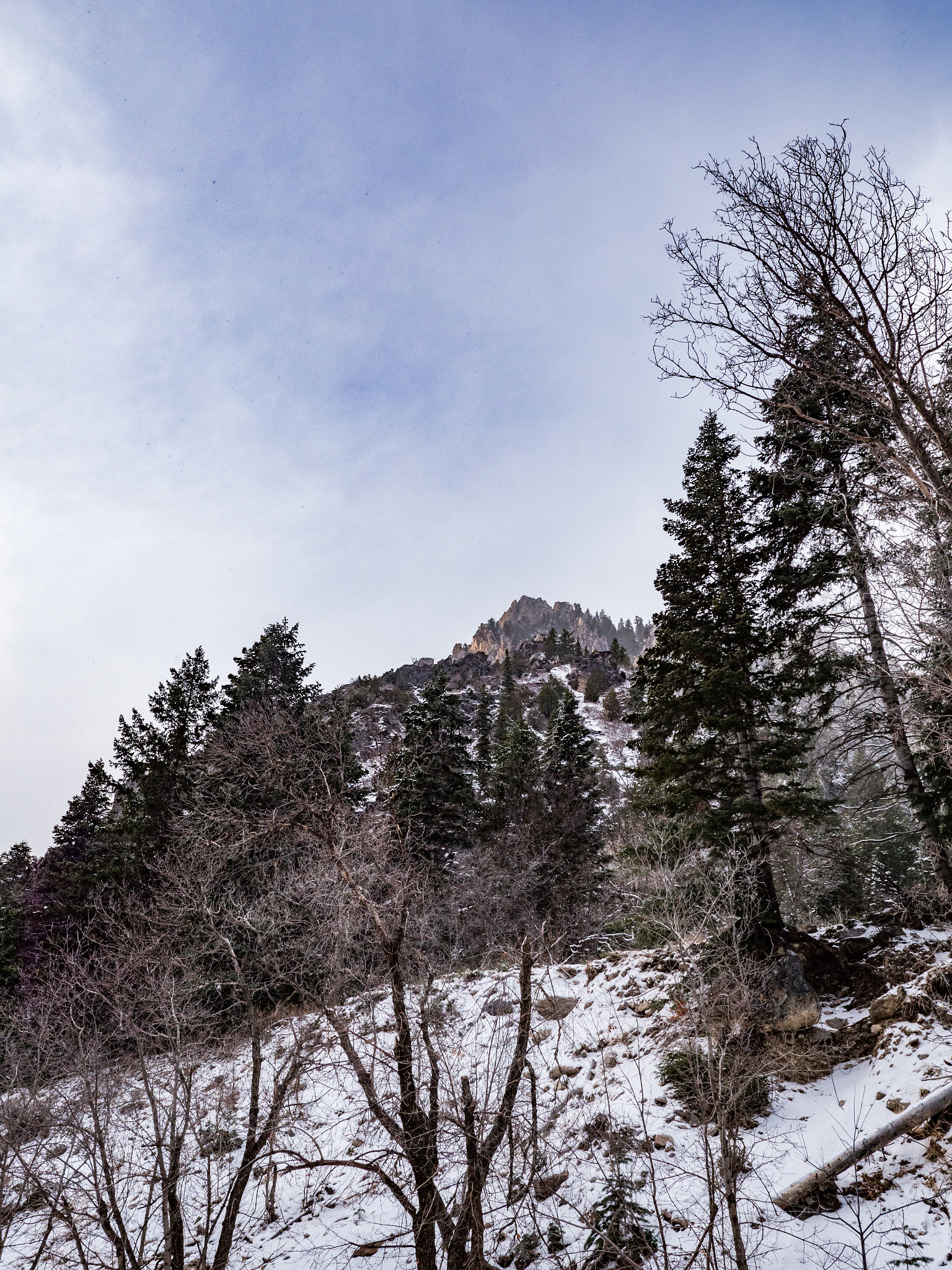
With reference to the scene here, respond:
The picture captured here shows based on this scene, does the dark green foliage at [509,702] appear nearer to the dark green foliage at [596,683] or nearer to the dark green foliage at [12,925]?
the dark green foliage at [596,683]

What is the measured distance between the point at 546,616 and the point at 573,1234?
146950 mm

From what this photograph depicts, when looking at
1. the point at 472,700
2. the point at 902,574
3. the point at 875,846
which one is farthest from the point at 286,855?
the point at 472,700

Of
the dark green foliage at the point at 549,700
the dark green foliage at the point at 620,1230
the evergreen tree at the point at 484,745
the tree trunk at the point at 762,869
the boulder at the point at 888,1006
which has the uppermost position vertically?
the dark green foliage at the point at 549,700

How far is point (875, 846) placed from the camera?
72.4 ft

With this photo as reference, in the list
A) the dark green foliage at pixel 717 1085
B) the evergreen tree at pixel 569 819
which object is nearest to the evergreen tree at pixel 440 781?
the evergreen tree at pixel 569 819

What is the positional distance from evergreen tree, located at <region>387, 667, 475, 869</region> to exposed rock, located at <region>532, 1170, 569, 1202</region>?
37.1ft

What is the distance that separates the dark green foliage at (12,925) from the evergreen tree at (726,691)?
23.0 meters

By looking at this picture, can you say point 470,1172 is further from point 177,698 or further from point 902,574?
point 177,698

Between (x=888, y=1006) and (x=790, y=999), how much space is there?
4.67ft

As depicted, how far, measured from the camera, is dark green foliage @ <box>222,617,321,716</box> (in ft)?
75.1

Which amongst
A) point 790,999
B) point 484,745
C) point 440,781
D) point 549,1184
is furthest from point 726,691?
point 484,745

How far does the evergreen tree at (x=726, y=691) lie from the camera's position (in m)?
11.3

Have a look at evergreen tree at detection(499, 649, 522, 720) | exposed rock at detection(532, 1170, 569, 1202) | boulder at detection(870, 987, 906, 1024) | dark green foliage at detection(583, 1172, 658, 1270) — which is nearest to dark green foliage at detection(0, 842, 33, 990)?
exposed rock at detection(532, 1170, 569, 1202)

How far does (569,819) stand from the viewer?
22.9m
